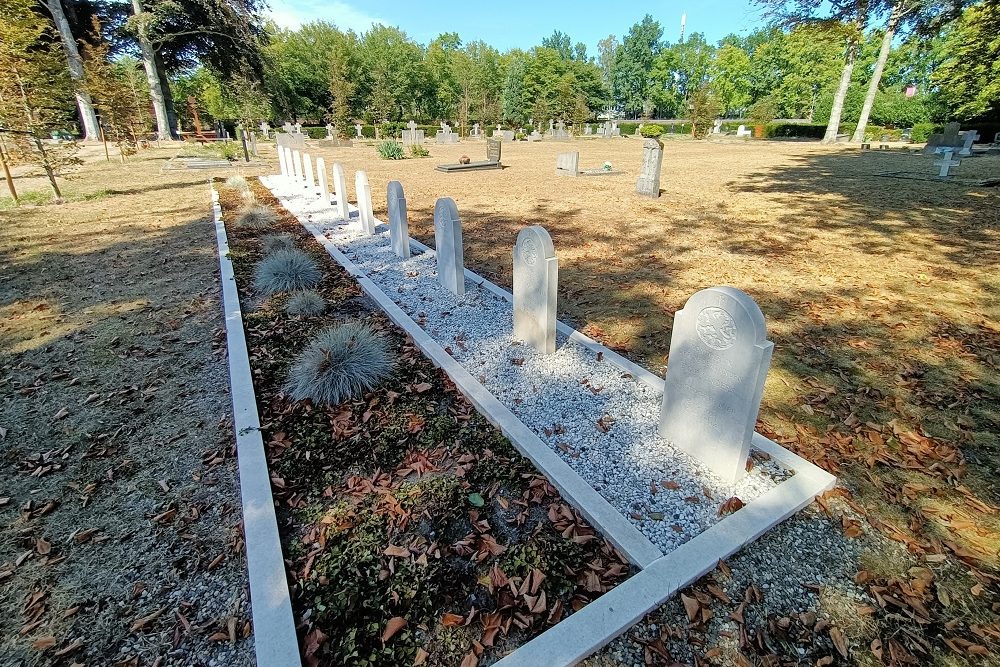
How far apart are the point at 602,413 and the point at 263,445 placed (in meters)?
2.40

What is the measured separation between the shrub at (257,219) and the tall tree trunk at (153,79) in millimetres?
27316

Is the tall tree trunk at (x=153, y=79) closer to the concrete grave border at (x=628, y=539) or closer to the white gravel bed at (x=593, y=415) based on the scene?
the white gravel bed at (x=593, y=415)

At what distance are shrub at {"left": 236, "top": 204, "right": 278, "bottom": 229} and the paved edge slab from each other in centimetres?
641

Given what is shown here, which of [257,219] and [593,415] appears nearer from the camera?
[593,415]

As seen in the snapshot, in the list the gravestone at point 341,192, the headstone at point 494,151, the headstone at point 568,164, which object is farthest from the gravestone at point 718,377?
the headstone at point 494,151

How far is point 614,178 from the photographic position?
16.4 meters

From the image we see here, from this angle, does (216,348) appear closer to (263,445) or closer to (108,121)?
(263,445)

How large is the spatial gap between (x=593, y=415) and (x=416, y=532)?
Result: 156 centimetres

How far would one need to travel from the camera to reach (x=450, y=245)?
18.9 ft

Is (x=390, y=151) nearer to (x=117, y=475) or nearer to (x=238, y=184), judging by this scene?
(x=238, y=184)

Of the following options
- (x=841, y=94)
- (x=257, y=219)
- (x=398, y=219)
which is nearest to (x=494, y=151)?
Answer: (x=257, y=219)

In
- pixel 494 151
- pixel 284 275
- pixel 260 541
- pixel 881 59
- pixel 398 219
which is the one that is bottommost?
pixel 260 541

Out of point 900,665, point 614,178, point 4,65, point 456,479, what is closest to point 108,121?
point 4,65

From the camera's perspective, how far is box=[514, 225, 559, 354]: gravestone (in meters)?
3.96
